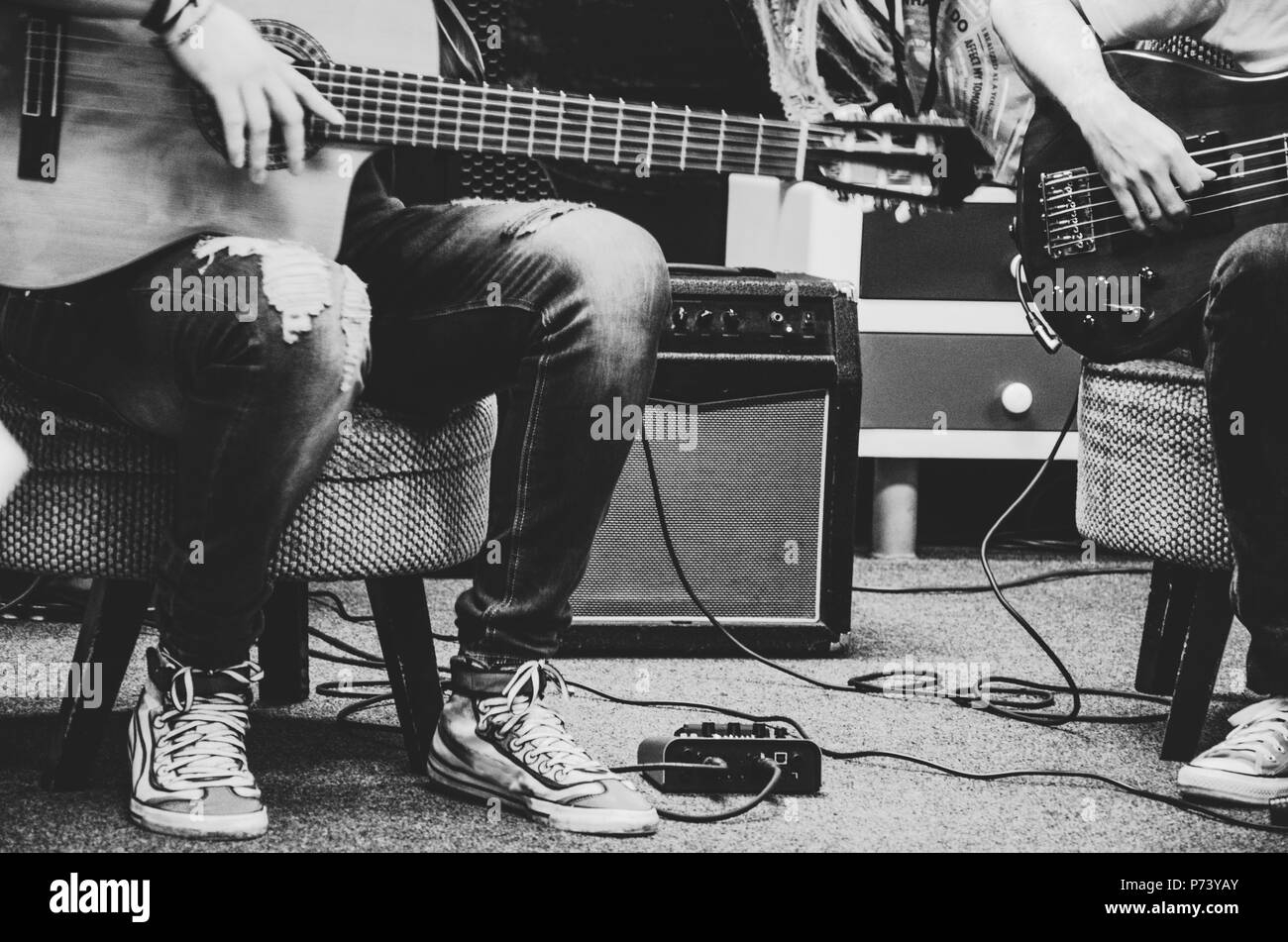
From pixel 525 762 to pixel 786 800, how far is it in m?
0.24

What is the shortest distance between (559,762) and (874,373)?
1.40 meters

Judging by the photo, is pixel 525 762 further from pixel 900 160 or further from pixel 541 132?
pixel 900 160

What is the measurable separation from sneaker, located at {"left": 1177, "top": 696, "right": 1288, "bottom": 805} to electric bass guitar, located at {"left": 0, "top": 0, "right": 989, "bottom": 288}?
1.82ft

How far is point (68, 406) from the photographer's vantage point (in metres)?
1.15

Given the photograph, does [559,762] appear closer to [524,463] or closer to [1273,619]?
[524,463]

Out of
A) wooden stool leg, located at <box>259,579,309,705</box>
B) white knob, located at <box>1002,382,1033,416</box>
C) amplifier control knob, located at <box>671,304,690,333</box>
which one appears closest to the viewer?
wooden stool leg, located at <box>259,579,309,705</box>

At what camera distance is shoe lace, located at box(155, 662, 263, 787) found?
1105 millimetres

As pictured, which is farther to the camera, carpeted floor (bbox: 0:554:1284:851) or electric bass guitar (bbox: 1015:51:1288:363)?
electric bass guitar (bbox: 1015:51:1288:363)

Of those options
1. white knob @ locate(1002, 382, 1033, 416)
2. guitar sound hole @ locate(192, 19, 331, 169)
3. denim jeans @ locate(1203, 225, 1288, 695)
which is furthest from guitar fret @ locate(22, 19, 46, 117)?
white knob @ locate(1002, 382, 1033, 416)

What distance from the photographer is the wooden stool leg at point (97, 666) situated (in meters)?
1.19

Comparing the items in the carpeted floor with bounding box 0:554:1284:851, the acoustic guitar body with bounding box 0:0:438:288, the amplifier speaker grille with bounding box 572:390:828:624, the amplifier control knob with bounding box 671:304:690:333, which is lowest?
the carpeted floor with bounding box 0:554:1284:851

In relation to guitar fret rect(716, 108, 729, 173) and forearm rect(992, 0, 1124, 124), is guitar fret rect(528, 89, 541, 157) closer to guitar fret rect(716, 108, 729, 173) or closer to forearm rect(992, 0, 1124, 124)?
guitar fret rect(716, 108, 729, 173)
